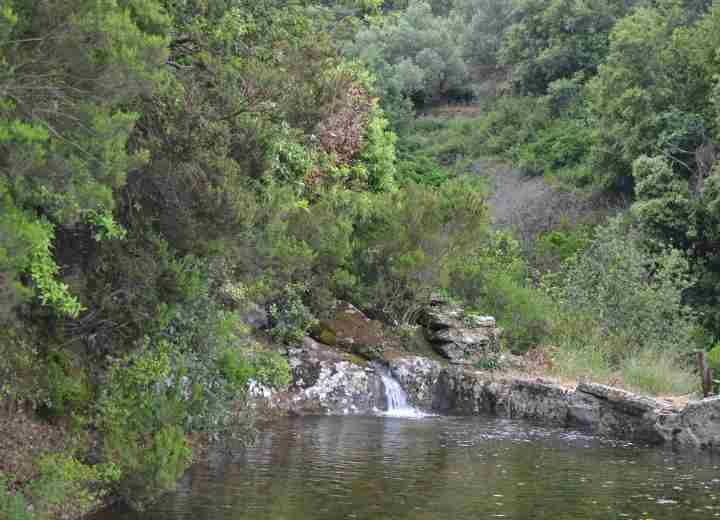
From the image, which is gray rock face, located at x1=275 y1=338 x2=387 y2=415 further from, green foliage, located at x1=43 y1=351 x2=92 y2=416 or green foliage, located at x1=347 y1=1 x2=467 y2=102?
green foliage, located at x1=347 y1=1 x2=467 y2=102

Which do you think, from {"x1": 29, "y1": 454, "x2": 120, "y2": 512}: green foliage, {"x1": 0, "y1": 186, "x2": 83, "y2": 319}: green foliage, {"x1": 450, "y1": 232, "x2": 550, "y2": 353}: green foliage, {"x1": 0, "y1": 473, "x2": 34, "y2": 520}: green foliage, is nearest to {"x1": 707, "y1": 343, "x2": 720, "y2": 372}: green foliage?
{"x1": 450, "y1": 232, "x2": 550, "y2": 353}: green foliage

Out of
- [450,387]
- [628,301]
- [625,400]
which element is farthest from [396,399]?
[628,301]

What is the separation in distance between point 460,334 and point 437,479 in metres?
11.8

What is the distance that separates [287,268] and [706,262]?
2332 cm

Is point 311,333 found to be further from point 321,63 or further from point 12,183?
point 12,183

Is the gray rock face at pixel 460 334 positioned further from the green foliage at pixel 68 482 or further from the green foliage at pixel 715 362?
the green foliage at pixel 68 482

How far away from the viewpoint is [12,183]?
817 cm

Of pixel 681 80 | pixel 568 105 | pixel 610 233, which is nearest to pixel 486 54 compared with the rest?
pixel 568 105

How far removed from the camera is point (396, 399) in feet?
78.4

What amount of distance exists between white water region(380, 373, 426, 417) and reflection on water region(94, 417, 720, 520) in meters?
3.46

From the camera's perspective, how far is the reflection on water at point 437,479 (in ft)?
40.0

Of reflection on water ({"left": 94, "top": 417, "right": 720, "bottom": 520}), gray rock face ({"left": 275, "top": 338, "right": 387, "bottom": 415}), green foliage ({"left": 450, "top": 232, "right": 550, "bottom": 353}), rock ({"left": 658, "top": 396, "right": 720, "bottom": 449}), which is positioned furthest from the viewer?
green foliage ({"left": 450, "top": 232, "right": 550, "bottom": 353})

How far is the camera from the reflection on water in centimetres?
1220

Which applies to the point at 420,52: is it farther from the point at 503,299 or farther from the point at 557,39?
the point at 503,299
